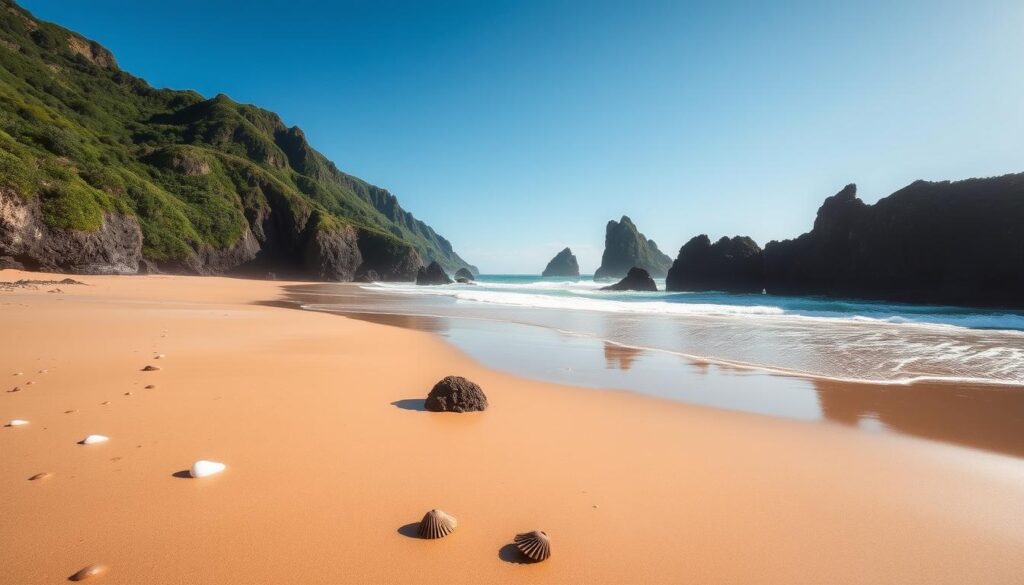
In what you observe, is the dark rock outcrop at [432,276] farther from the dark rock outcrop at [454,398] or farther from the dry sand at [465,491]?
A: the dark rock outcrop at [454,398]

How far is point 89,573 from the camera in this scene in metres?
1.81

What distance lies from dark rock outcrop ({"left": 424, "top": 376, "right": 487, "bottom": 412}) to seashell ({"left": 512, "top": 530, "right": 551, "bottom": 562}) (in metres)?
2.70

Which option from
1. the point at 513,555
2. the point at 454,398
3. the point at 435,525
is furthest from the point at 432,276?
the point at 513,555

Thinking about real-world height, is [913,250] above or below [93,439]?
above

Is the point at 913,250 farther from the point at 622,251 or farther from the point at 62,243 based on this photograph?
the point at 622,251

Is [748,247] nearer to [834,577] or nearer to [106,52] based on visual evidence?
[834,577]

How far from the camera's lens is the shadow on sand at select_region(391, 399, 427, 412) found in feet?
16.1

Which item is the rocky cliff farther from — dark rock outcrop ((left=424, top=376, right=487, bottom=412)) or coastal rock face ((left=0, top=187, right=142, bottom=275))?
dark rock outcrop ((left=424, top=376, right=487, bottom=412))

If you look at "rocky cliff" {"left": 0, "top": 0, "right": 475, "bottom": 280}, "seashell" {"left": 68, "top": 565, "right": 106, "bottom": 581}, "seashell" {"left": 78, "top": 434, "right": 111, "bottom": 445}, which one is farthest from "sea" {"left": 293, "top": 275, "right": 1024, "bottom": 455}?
"rocky cliff" {"left": 0, "top": 0, "right": 475, "bottom": 280}

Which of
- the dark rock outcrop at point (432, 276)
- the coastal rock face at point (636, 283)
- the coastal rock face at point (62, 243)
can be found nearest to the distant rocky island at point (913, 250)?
the coastal rock face at point (636, 283)

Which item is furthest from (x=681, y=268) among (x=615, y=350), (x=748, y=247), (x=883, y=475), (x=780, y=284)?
(x=883, y=475)

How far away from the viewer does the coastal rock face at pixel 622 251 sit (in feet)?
481

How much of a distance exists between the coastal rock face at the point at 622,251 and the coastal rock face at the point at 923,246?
9086 cm

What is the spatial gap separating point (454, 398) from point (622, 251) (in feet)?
494
